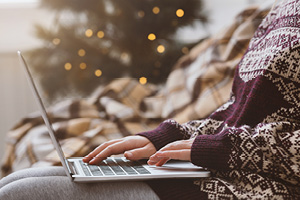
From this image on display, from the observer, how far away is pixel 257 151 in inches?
23.9

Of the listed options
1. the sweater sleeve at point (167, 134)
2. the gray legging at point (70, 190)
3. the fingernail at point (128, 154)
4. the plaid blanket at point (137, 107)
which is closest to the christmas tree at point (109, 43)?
the plaid blanket at point (137, 107)

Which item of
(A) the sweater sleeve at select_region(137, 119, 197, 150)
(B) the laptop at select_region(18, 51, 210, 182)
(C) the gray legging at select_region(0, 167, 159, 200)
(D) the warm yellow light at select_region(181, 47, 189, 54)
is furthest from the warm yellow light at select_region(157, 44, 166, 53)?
(C) the gray legging at select_region(0, 167, 159, 200)

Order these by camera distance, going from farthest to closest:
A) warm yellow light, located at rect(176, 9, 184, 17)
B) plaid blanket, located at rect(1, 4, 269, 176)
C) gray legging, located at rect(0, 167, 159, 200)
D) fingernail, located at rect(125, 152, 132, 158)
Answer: warm yellow light, located at rect(176, 9, 184, 17), plaid blanket, located at rect(1, 4, 269, 176), fingernail, located at rect(125, 152, 132, 158), gray legging, located at rect(0, 167, 159, 200)

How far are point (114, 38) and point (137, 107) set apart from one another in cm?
56

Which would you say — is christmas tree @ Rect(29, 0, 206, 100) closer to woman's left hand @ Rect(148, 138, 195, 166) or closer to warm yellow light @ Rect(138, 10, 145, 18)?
warm yellow light @ Rect(138, 10, 145, 18)

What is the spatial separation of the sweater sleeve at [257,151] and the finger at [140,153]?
12cm

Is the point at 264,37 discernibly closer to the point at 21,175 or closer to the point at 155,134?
the point at 155,134

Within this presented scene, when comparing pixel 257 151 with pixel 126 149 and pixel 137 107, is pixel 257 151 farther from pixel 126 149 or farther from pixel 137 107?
pixel 137 107

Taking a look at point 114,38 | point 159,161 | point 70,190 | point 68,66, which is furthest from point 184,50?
point 70,190

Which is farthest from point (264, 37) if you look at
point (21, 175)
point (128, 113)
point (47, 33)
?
point (47, 33)

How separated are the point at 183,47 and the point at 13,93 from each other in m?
1.13

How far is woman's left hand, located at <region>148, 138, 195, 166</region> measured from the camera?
0.64 metres

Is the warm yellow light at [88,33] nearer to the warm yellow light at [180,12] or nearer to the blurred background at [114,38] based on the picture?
the blurred background at [114,38]

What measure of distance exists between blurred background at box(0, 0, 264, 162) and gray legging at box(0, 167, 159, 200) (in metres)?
1.51
